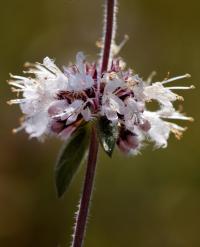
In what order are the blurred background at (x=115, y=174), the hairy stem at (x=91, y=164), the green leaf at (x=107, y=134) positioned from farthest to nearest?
1. the blurred background at (x=115, y=174)
2. the hairy stem at (x=91, y=164)
3. the green leaf at (x=107, y=134)

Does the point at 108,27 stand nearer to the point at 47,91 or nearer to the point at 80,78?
the point at 80,78

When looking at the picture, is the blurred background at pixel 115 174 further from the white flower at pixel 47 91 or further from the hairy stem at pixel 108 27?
the hairy stem at pixel 108 27

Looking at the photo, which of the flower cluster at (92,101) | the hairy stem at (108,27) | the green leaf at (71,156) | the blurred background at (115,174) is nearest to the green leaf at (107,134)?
the flower cluster at (92,101)

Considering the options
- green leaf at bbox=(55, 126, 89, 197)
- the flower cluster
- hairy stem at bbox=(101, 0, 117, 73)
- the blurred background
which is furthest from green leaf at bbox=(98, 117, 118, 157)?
the blurred background

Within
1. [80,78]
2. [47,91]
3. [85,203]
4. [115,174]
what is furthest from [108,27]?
[115,174]

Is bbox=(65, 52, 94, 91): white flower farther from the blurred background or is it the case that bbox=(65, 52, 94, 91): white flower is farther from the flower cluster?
the blurred background

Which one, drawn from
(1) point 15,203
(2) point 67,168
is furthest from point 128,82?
(1) point 15,203

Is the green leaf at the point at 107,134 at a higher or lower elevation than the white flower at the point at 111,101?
lower
